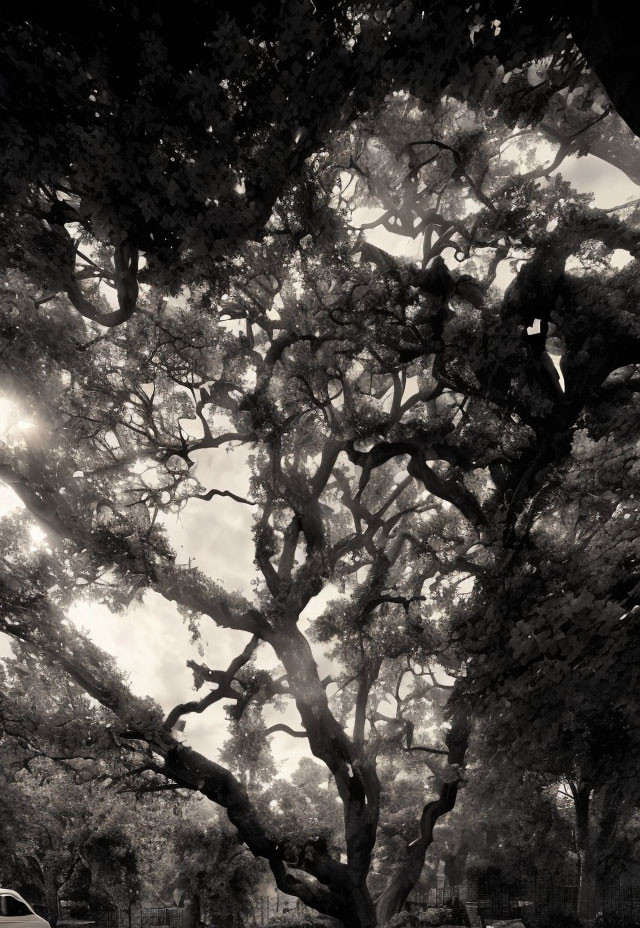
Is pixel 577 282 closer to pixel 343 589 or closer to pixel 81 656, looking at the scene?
pixel 343 589

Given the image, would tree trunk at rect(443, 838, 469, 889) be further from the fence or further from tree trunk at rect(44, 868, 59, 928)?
tree trunk at rect(44, 868, 59, 928)

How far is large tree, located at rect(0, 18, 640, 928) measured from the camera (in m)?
8.57

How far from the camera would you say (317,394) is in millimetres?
15227

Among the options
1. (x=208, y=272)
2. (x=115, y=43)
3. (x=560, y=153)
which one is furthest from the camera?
(x=560, y=153)

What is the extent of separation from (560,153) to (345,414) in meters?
7.79

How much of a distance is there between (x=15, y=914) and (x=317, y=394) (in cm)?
1314

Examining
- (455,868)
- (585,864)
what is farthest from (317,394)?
(455,868)

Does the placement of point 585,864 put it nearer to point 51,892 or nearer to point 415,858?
point 415,858

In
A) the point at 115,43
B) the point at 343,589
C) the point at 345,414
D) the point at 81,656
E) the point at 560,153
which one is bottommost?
the point at 81,656

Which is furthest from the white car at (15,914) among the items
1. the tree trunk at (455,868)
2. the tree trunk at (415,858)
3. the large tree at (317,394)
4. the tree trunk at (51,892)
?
the tree trunk at (455,868)

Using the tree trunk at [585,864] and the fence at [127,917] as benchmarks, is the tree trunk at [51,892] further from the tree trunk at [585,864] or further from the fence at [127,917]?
the tree trunk at [585,864]

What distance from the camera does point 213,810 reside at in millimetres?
37188

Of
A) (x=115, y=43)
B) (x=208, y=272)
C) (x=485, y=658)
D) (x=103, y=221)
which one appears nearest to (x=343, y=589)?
(x=485, y=658)

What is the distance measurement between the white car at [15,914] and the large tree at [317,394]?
399 centimetres
